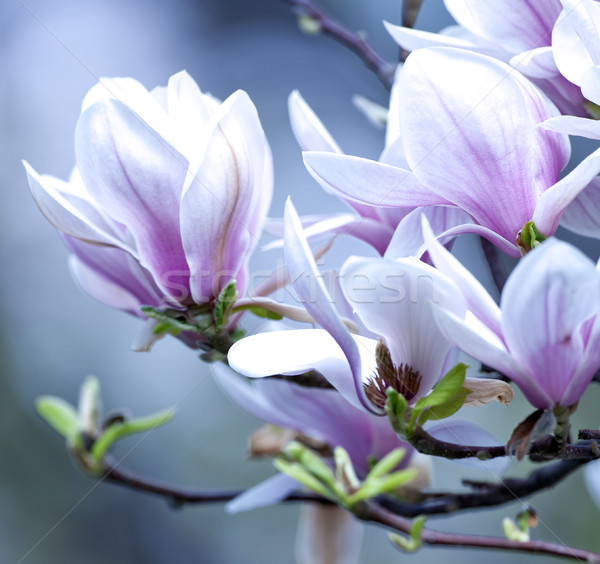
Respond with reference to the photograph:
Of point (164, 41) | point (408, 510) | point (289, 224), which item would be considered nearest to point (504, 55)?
point (289, 224)

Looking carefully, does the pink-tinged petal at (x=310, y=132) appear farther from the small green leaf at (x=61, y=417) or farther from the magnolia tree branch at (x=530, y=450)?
the small green leaf at (x=61, y=417)

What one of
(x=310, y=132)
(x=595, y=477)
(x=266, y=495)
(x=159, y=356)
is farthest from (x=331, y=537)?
(x=159, y=356)

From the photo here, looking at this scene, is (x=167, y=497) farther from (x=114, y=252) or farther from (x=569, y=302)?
(x=569, y=302)

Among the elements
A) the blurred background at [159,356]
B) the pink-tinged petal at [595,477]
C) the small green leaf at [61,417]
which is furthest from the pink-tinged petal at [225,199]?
the blurred background at [159,356]

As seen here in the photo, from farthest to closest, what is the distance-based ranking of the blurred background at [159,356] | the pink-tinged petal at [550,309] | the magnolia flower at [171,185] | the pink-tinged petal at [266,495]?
the blurred background at [159,356] < the pink-tinged petal at [266,495] < the magnolia flower at [171,185] < the pink-tinged petal at [550,309]

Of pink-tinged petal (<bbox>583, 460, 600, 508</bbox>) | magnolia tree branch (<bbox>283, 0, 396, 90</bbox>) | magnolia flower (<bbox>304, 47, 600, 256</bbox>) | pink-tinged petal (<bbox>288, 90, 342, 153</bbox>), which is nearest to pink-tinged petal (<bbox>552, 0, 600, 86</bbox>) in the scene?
magnolia flower (<bbox>304, 47, 600, 256</bbox>)

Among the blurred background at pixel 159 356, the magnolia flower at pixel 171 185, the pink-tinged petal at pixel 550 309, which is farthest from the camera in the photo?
the blurred background at pixel 159 356

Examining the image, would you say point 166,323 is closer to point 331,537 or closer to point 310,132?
point 310,132
